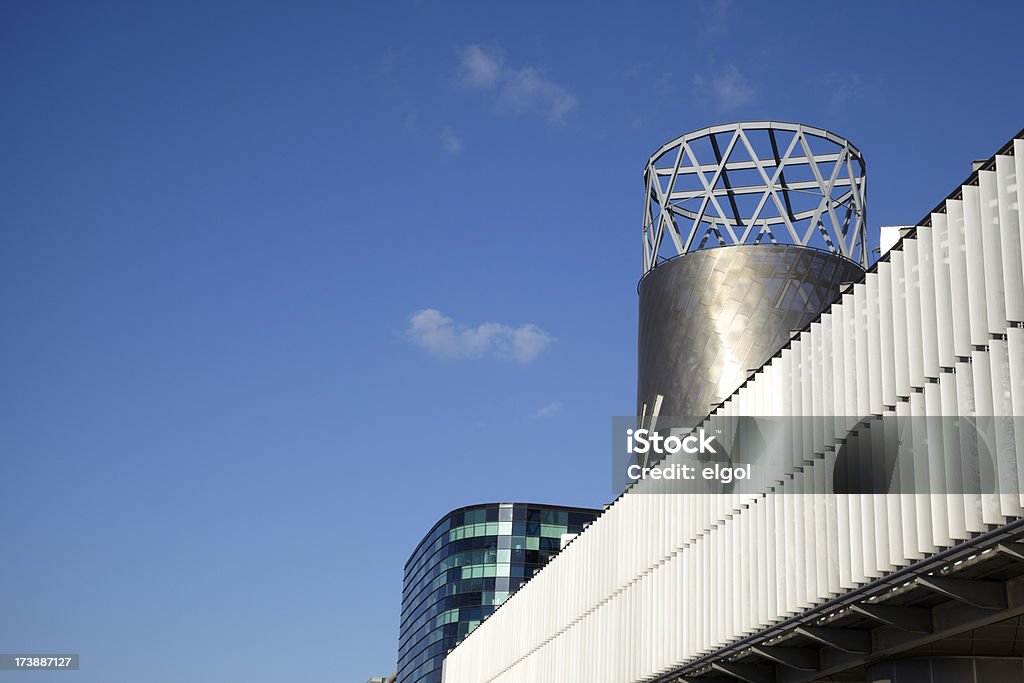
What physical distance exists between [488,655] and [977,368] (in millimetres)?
35858

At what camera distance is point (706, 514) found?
81.9 ft

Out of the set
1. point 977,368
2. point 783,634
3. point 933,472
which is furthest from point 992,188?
point 783,634

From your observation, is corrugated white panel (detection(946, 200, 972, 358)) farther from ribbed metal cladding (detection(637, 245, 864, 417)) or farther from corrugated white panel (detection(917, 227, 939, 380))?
ribbed metal cladding (detection(637, 245, 864, 417))

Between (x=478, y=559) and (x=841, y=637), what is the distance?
109m

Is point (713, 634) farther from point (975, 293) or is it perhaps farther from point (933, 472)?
point (975, 293)

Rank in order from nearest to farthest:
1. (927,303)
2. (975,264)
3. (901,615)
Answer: (975,264) < (927,303) < (901,615)

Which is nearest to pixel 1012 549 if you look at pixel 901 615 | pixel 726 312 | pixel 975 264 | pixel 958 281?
pixel 958 281

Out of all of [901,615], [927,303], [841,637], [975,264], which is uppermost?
[975,264]

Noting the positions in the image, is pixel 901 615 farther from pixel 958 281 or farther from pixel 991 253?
pixel 991 253

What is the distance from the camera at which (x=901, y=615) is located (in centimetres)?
1894

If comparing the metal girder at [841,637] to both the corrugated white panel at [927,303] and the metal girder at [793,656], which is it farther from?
the corrugated white panel at [927,303]

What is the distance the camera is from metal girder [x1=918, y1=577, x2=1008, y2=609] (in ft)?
55.3

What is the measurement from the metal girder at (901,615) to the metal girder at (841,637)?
1698 mm

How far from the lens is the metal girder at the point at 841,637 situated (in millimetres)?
20609
